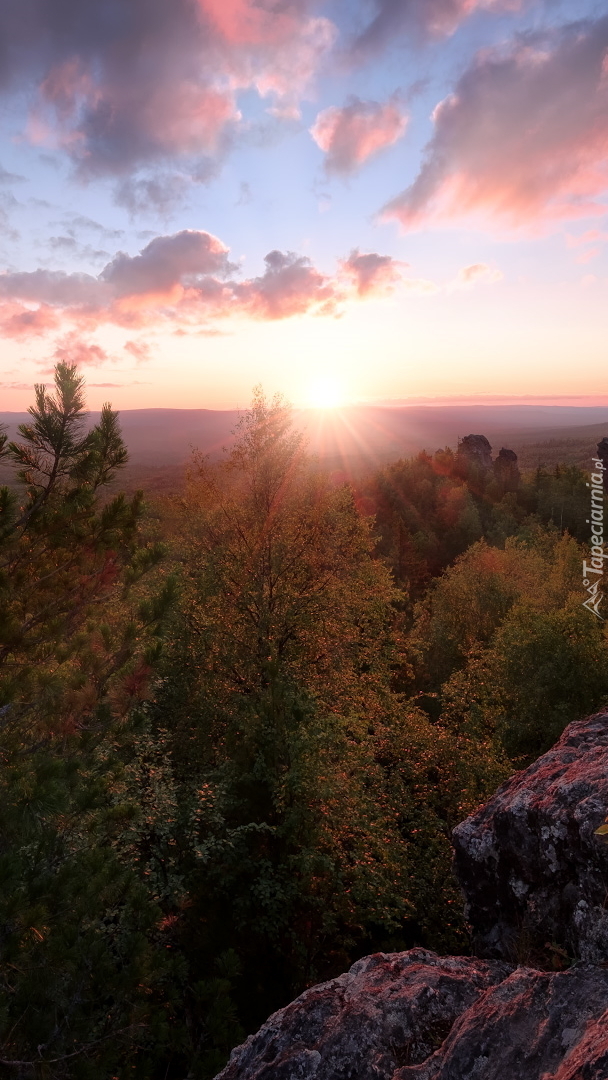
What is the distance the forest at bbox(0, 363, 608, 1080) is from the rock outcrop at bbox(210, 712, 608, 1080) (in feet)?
3.40

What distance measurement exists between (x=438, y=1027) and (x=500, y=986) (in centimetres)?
92

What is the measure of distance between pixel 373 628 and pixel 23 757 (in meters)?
14.3

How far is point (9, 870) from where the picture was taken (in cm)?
631

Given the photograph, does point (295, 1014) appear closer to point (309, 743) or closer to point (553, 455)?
point (309, 743)

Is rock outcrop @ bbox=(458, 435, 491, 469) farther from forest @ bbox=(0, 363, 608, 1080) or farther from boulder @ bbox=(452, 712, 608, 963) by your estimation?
boulder @ bbox=(452, 712, 608, 963)

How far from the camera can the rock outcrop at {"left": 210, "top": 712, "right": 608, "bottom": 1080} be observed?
5.32 meters

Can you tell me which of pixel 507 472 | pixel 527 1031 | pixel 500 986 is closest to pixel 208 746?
pixel 500 986

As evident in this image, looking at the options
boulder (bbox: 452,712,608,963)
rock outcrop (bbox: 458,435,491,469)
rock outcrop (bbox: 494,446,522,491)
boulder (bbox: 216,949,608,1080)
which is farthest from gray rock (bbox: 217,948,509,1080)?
rock outcrop (bbox: 458,435,491,469)

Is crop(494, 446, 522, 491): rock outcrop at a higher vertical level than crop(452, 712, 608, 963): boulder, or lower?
higher

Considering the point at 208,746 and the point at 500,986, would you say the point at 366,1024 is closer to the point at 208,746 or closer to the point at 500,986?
the point at 500,986

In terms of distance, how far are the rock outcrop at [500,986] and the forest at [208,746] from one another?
1.04 meters

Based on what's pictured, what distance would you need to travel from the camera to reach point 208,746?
1627 cm

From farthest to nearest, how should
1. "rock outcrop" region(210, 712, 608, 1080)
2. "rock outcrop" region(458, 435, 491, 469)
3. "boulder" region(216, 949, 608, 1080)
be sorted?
"rock outcrop" region(458, 435, 491, 469), "rock outcrop" region(210, 712, 608, 1080), "boulder" region(216, 949, 608, 1080)

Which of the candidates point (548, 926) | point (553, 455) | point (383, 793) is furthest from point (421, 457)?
point (553, 455)
